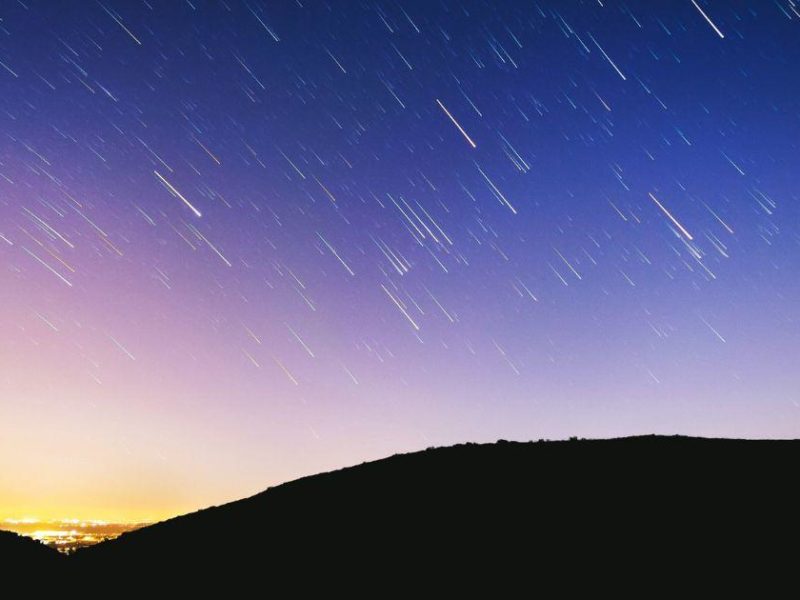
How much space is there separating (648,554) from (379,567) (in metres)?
5.84

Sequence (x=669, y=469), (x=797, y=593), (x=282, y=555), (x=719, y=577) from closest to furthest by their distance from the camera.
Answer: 1. (x=797, y=593)
2. (x=719, y=577)
3. (x=282, y=555)
4. (x=669, y=469)


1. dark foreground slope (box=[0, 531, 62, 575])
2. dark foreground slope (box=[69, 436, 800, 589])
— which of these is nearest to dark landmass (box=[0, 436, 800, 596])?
dark foreground slope (box=[69, 436, 800, 589])

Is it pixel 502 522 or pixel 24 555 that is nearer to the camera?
pixel 502 522

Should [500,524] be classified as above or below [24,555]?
above

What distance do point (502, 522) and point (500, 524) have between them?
10 centimetres

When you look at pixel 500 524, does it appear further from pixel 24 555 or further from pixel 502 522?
pixel 24 555

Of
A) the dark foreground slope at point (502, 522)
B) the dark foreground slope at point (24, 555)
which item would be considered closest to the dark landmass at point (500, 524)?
the dark foreground slope at point (502, 522)

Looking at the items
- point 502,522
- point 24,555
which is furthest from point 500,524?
point 24,555

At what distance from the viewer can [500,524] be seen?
47.7 feet

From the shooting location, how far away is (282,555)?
15.3 metres

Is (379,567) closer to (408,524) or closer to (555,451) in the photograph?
(408,524)

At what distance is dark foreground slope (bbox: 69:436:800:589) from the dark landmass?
48mm

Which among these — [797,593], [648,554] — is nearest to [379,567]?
[648,554]

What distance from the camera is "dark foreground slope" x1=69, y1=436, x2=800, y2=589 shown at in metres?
12.3
